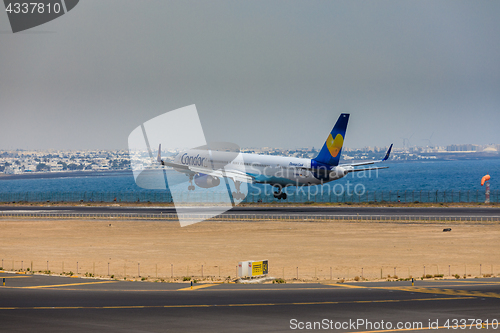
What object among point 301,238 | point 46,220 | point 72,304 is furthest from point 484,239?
point 46,220

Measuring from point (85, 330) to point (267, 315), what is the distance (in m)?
8.24

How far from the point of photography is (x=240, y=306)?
1100 inches

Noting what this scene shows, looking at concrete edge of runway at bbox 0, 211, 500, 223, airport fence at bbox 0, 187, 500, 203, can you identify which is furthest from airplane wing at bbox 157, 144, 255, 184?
airport fence at bbox 0, 187, 500, 203

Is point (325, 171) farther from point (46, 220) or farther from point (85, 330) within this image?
point (85, 330)

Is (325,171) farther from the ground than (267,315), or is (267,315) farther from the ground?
(325,171)

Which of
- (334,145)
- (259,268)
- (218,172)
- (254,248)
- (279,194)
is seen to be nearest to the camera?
(259,268)

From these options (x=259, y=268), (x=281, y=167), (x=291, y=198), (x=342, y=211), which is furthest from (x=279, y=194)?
(x=259, y=268)

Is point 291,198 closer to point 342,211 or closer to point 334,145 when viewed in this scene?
point 342,211

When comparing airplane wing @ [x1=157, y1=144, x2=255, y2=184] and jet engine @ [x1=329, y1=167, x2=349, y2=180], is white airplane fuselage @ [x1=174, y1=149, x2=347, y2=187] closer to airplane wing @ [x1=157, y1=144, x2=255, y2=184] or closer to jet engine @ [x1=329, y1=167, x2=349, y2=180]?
jet engine @ [x1=329, y1=167, x2=349, y2=180]

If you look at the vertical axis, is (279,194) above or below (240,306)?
above

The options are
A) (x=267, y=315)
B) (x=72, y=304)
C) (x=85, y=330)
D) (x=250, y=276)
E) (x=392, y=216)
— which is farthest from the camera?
(x=392, y=216)

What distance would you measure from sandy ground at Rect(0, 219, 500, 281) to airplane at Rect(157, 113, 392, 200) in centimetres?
1178

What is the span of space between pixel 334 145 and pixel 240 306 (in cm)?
6053

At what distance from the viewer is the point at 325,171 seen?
8419cm
